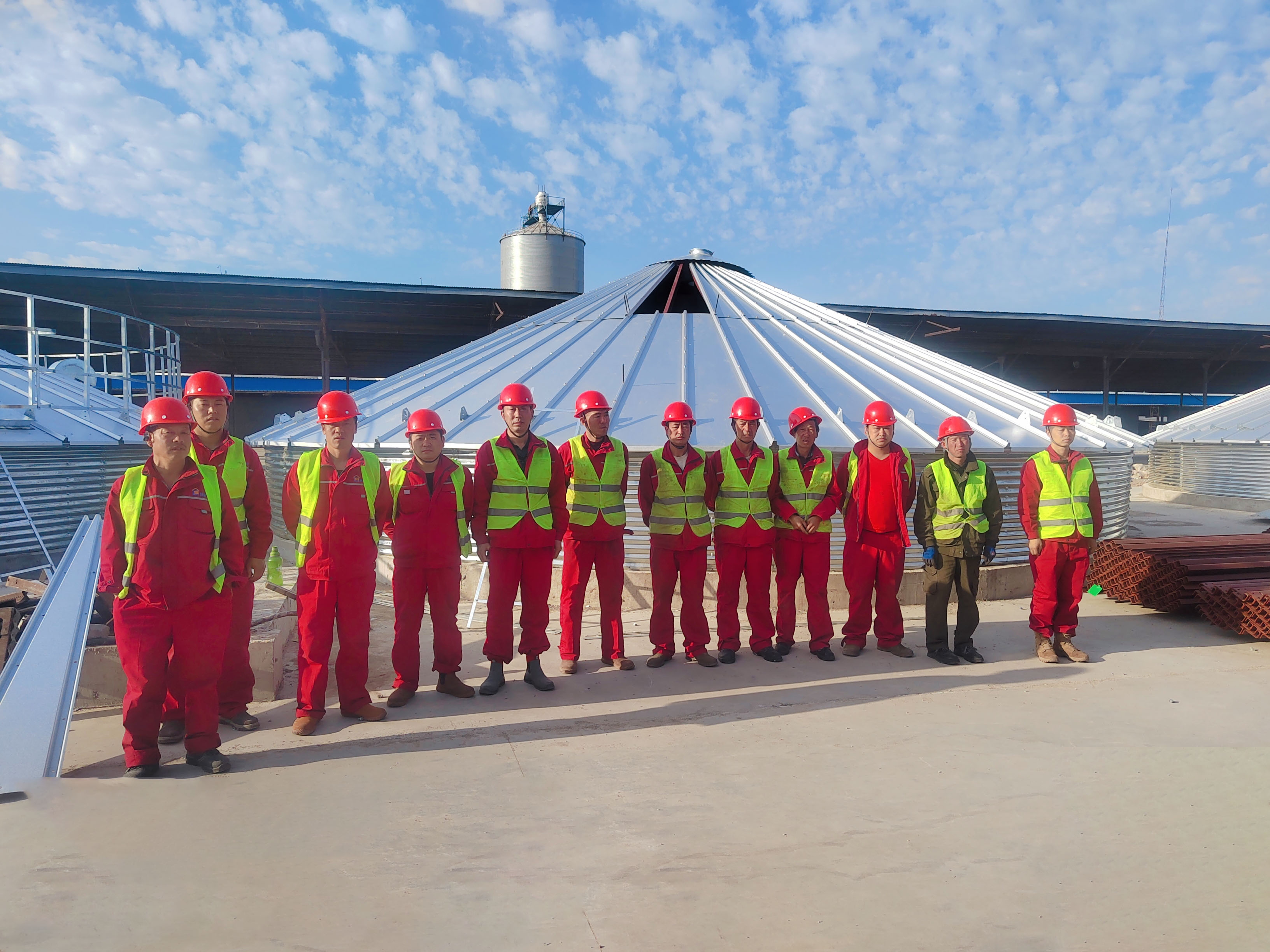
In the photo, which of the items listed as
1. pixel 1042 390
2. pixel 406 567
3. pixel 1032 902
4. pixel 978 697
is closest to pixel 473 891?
pixel 1032 902

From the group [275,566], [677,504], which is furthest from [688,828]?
[275,566]

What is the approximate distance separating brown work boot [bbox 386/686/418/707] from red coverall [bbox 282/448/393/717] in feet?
0.63

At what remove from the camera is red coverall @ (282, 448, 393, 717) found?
4637 mm

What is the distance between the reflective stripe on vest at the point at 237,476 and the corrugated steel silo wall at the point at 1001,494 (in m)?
2.68

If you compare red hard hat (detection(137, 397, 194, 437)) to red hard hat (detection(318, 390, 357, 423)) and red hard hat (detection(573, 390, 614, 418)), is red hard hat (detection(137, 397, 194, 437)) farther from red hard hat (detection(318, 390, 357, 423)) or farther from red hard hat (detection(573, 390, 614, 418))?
red hard hat (detection(573, 390, 614, 418))

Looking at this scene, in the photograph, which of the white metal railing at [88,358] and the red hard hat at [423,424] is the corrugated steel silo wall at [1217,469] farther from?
the white metal railing at [88,358]

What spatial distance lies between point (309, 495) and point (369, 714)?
4.42 feet

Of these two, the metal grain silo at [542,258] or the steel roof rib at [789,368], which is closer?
the steel roof rib at [789,368]

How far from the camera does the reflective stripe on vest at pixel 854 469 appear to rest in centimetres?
623

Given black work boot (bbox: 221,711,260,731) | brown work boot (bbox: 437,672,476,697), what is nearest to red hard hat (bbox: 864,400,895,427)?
brown work boot (bbox: 437,672,476,697)

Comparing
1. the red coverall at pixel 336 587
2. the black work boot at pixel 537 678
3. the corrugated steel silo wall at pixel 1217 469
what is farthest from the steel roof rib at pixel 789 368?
the corrugated steel silo wall at pixel 1217 469

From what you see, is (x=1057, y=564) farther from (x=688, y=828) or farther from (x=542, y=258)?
(x=542, y=258)

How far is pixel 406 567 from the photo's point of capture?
16.8 feet

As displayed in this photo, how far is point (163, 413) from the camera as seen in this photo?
4.00 m
